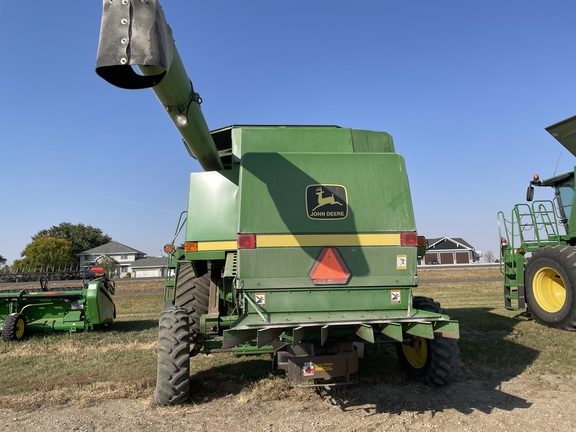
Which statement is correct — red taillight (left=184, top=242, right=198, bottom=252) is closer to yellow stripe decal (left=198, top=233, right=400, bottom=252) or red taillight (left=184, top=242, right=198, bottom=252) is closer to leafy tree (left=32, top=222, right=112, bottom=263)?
yellow stripe decal (left=198, top=233, right=400, bottom=252)

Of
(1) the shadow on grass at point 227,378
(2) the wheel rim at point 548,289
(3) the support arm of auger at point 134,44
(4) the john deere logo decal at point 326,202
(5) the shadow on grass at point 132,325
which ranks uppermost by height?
(3) the support arm of auger at point 134,44

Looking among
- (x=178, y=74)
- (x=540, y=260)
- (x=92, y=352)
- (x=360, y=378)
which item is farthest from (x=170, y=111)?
(x=540, y=260)

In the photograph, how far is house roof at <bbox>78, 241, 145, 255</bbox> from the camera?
246 ft

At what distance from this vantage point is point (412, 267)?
4500 mm

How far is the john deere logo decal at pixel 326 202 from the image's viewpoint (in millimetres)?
4418

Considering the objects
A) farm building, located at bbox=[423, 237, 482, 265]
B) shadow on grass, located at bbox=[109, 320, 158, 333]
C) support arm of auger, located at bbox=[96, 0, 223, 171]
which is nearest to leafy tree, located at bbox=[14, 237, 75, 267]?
farm building, located at bbox=[423, 237, 482, 265]

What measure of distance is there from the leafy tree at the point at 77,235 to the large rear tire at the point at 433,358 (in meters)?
78.0

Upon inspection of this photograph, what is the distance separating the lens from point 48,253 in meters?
65.6

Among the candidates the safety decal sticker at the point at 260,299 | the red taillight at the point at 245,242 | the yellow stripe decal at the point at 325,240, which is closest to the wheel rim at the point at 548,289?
the yellow stripe decal at the point at 325,240

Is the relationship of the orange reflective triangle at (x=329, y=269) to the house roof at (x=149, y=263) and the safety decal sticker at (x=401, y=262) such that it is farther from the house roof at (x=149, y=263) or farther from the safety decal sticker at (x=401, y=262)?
the house roof at (x=149, y=263)

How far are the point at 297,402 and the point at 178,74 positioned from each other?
135 inches

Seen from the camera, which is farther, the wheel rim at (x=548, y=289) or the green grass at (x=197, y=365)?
the wheel rim at (x=548, y=289)

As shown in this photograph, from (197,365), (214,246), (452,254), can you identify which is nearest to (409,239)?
(214,246)

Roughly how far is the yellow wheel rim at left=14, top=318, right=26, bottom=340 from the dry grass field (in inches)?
47.7
